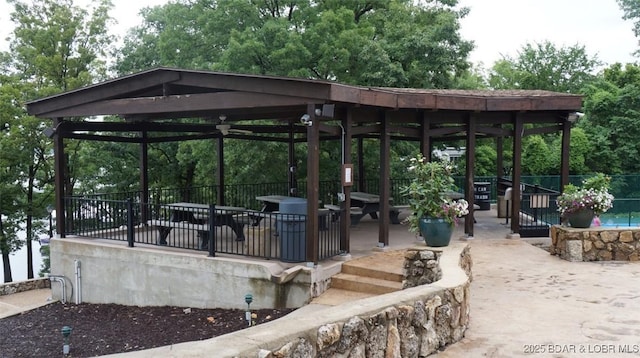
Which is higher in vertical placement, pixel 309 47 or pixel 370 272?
pixel 309 47

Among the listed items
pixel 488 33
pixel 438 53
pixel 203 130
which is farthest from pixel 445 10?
pixel 488 33

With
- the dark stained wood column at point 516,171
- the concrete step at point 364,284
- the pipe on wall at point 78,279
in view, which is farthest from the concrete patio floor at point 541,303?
the pipe on wall at point 78,279

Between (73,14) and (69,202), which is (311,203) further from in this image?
(73,14)

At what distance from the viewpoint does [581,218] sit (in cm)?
830

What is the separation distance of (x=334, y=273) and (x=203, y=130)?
5.83 metres

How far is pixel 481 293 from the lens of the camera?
20.4 feet

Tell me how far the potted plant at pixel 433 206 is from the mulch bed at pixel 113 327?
2.11 meters

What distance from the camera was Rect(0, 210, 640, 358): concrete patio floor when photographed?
4.38 m

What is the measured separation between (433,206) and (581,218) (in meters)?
3.49

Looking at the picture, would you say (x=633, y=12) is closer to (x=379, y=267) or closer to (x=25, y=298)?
(x=379, y=267)

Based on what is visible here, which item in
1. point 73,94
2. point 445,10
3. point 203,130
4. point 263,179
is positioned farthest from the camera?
point 445,10

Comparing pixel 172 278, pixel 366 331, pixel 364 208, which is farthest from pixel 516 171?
pixel 366 331

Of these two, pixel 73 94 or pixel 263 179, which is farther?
pixel 263 179

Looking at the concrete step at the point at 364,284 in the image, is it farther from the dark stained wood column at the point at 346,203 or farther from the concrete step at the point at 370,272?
the dark stained wood column at the point at 346,203
